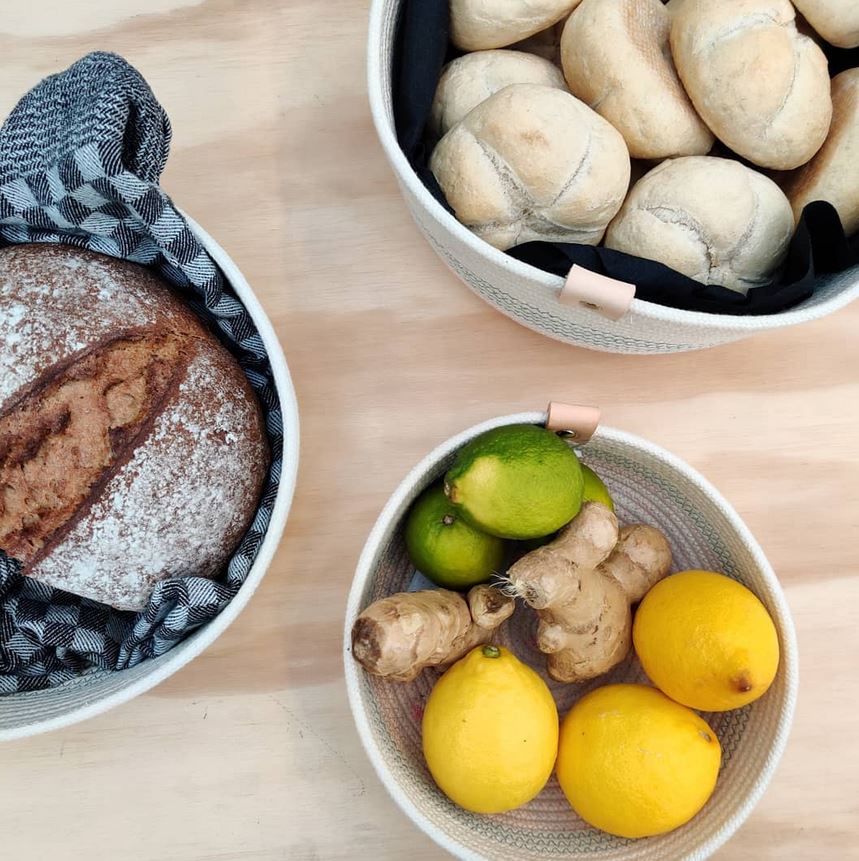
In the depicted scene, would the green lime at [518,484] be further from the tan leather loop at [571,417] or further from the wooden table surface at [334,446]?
the wooden table surface at [334,446]

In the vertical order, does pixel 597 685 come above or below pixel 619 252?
below

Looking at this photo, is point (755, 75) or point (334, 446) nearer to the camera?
point (755, 75)

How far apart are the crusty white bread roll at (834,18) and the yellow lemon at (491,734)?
51 cm

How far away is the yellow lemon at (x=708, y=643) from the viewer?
1.73 ft

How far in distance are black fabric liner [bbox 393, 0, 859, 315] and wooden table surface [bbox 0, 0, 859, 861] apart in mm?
128

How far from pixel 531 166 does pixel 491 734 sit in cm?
38

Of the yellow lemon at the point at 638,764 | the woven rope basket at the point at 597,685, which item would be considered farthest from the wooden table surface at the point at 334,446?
the yellow lemon at the point at 638,764

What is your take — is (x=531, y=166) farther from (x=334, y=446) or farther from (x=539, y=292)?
(x=334, y=446)

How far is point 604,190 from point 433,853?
552 mm

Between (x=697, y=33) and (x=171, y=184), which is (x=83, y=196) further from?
(x=697, y=33)

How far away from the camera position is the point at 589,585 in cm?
57

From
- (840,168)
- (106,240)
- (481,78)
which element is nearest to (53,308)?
(106,240)

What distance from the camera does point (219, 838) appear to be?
67cm

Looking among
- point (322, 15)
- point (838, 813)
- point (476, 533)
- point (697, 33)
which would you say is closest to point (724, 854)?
point (838, 813)
